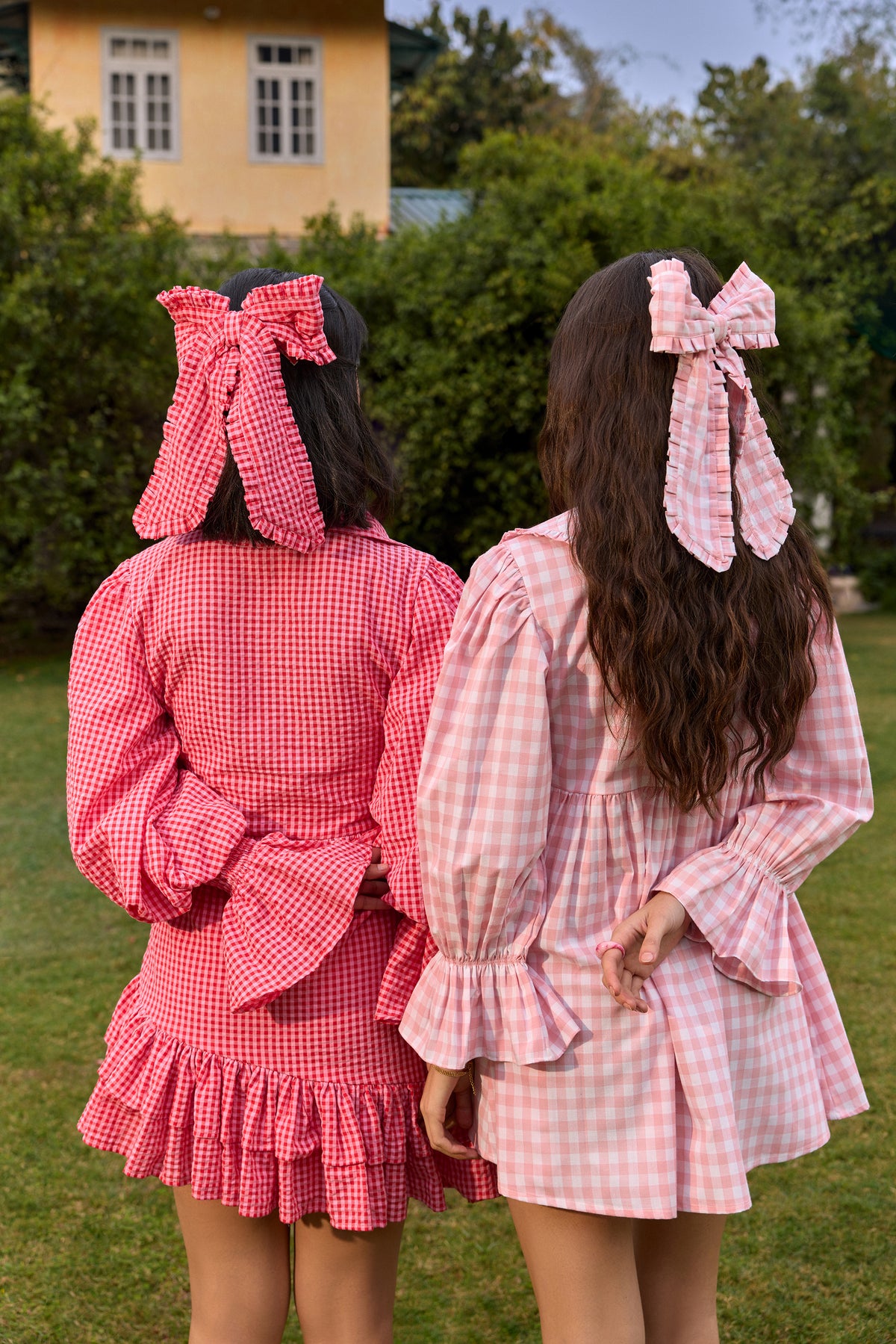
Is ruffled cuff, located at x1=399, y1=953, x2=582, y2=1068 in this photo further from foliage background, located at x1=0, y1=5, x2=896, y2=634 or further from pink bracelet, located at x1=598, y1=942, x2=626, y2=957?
foliage background, located at x1=0, y1=5, x2=896, y2=634

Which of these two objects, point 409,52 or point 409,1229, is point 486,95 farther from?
point 409,1229

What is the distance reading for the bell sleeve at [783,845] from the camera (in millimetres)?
1497

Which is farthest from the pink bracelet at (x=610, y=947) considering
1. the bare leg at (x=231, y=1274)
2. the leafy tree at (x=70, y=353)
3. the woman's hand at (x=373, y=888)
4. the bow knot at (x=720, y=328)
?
the leafy tree at (x=70, y=353)

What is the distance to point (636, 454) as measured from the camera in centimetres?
146

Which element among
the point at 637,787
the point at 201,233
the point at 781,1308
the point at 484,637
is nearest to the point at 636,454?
the point at 484,637

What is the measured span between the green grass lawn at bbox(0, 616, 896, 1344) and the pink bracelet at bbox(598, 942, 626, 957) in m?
1.29

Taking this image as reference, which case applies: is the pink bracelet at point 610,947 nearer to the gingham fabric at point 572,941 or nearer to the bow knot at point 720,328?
the gingham fabric at point 572,941

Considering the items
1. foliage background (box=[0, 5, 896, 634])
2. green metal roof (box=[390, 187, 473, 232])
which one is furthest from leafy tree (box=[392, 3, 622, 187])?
foliage background (box=[0, 5, 896, 634])

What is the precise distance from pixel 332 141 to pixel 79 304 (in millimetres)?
6296

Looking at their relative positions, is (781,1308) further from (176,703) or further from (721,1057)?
(176,703)

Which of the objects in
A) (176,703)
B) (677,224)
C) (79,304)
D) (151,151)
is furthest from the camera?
(151,151)

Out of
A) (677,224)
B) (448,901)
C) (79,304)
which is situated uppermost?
(677,224)

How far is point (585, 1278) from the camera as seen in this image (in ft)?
4.83

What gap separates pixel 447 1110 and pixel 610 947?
12.5 inches
